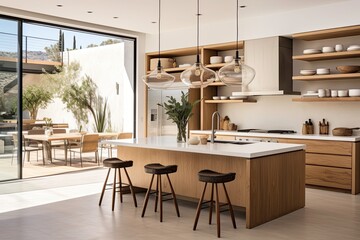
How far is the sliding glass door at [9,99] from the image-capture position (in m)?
7.12

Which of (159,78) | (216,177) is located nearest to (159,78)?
(159,78)

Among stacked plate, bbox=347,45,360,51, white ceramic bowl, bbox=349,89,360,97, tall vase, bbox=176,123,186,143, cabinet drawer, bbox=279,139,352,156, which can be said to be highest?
stacked plate, bbox=347,45,360,51

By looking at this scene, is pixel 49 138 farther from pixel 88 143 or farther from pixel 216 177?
pixel 216 177

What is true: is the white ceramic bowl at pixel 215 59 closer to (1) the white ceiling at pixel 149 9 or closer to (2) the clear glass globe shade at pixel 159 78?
(1) the white ceiling at pixel 149 9

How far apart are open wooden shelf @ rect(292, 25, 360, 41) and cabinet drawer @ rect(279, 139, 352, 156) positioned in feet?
5.68

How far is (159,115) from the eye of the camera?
8945mm

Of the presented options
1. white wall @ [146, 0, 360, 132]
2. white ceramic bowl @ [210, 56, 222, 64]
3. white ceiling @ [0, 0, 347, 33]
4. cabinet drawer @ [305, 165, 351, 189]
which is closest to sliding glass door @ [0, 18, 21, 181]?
white ceiling @ [0, 0, 347, 33]

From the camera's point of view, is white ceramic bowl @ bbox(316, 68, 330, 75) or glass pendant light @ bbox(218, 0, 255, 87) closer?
glass pendant light @ bbox(218, 0, 255, 87)

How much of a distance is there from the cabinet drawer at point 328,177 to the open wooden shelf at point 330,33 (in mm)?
2130

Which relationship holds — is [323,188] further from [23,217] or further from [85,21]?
[85,21]

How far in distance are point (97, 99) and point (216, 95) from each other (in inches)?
176

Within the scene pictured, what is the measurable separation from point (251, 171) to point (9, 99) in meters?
4.80

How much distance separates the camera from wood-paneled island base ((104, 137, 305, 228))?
14.5ft

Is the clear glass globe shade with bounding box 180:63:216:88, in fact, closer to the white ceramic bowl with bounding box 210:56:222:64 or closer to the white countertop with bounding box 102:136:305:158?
the white countertop with bounding box 102:136:305:158
